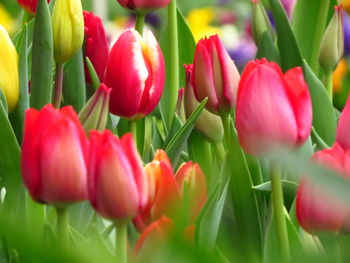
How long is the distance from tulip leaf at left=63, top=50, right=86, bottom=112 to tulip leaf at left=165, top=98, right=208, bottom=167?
15 centimetres

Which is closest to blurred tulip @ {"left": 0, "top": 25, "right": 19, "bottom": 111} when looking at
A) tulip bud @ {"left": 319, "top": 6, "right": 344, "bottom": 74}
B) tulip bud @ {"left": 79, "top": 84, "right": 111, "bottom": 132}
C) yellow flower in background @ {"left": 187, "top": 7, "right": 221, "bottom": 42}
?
tulip bud @ {"left": 79, "top": 84, "right": 111, "bottom": 132}

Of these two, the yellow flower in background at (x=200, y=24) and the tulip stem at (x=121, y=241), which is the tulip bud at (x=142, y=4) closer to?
the tulip stem at (x=121, y=241)

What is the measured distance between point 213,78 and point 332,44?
12.0 inches

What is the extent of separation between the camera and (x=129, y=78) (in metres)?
0.69

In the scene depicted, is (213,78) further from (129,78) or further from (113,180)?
(113,180)

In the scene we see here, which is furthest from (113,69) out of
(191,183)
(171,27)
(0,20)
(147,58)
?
(0,20)

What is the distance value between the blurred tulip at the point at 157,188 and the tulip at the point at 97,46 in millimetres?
277

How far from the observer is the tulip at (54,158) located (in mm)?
482

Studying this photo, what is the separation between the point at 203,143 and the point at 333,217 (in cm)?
31

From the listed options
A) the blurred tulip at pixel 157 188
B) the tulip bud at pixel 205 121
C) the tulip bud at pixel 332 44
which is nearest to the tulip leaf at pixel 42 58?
the tulip bud at pixel 205 121

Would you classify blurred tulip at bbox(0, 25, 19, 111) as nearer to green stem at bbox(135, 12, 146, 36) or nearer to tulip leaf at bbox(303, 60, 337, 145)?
green stem at bbox(135, 12, 146, 36)

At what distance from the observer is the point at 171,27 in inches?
38.9

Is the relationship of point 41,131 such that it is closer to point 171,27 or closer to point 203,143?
point 203,143

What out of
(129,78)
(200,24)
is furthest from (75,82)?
(200,24)
